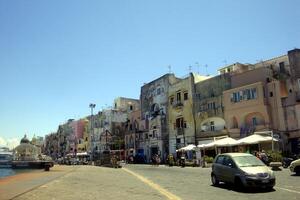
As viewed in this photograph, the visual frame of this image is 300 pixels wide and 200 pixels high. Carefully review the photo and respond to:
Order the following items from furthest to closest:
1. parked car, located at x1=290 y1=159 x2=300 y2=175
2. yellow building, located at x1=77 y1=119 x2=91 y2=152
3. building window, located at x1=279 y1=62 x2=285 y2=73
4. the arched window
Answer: yellow building, located at x1=77 y1=119 x2=91 y2=152 < building window, located at x1=279 y1=62 x2=285 y2=73 < the arched window < parked car, located at x1=290 y1=159 x2=300 y2=175

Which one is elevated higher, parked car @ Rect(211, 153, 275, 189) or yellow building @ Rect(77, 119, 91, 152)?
yellow building @ Rect(77, 119, 91, 152)

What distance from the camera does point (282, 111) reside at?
42062mm

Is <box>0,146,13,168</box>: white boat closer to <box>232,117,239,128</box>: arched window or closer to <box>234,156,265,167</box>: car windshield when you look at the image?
<box>232,117,239,128</box>: arched window

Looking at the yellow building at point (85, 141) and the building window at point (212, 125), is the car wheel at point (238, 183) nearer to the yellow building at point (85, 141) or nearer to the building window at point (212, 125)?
the building window at point (212, 125)

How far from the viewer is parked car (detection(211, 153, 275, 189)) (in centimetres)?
1538

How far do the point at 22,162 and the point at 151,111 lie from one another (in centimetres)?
2850

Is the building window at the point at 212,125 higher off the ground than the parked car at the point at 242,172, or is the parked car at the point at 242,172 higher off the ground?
the building window at the point at 212,125

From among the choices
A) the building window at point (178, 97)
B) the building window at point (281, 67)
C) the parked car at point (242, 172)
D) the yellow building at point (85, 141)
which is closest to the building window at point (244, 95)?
the building window at point (281, 67)

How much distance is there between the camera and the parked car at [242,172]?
50.4 ft

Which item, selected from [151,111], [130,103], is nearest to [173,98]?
[151,111]

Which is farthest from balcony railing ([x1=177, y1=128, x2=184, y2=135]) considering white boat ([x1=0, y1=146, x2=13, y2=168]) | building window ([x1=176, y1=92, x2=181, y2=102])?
white boat ([x1=0, y1=146, x2=13, y2=168])

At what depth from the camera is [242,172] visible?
51.6 feet

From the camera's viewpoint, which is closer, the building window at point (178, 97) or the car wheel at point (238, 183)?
the car wheel at point (238, 183)

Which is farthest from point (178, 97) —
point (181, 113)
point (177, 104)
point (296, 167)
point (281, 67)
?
point (296, 167)
